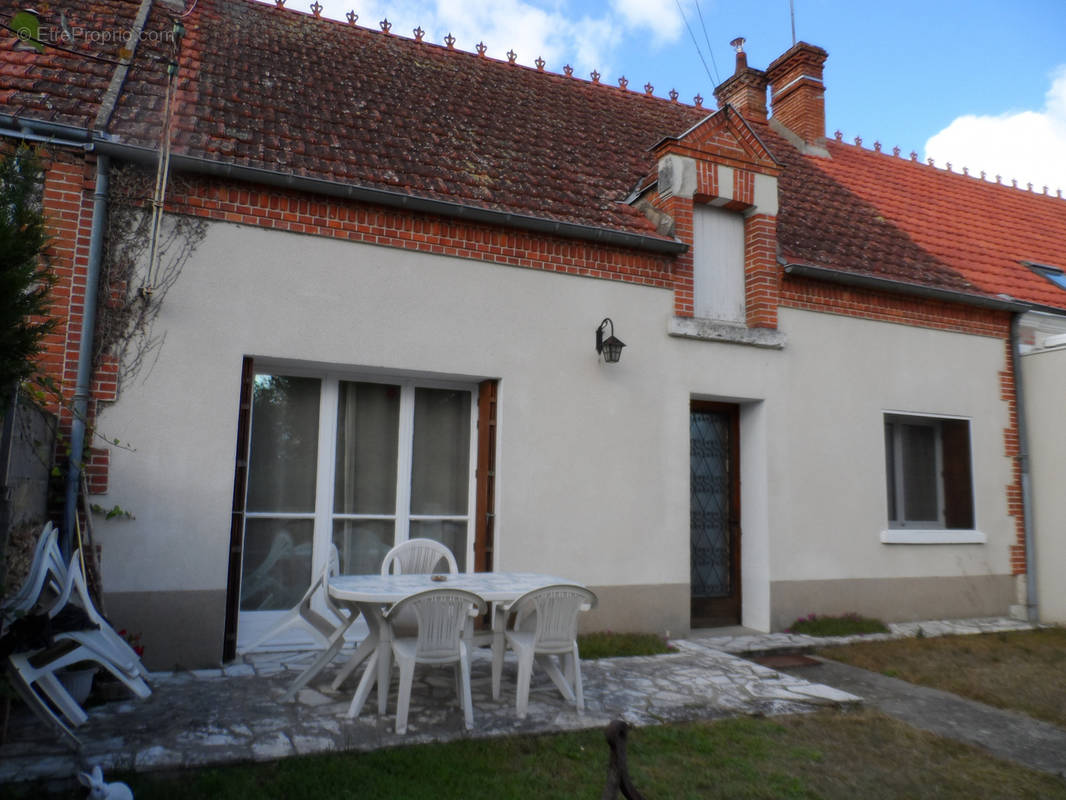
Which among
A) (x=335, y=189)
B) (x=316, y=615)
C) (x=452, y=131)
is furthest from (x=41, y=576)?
(x=452, y=131)

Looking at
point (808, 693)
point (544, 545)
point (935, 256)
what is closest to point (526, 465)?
point (544, 545)

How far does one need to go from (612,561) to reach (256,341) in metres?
3.44

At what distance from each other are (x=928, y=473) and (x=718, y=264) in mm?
3556

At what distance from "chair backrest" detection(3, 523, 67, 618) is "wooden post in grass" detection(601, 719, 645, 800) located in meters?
3.21

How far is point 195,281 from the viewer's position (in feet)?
18.6

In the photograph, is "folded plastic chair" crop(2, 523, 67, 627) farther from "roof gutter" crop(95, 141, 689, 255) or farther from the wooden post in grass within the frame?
the wooden post in grass

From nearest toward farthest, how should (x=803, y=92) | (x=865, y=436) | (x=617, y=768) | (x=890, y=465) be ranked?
(x=617, y=768) < (x=865, y=436) < (x=890, y=465) < (x=803, y=92)

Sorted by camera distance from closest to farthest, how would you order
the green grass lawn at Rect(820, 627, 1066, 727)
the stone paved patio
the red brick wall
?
the stone paved patio → the green grass lawn at Rect(820, 627, 1066, 727) → the red brick wall

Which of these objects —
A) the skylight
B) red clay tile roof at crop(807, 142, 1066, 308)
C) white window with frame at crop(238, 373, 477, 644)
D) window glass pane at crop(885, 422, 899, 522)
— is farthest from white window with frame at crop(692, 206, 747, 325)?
the skylight

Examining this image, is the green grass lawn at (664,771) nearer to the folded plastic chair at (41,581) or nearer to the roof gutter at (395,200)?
the folded plastic chair at (41,581)

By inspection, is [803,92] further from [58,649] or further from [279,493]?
[58,649]

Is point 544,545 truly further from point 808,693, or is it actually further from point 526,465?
point 808,693

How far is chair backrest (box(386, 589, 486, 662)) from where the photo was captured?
416 centimetres

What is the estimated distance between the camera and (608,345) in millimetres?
6676
